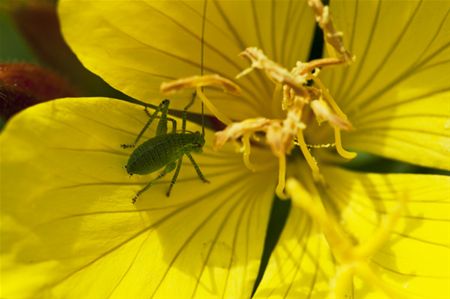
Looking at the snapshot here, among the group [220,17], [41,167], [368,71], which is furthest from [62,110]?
[368,71]

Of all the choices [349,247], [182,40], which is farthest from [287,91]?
[349,247]

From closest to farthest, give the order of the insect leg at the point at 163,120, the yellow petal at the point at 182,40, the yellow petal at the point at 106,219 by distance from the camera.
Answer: the yellow petal at the point at 106,219, the yellow petal at the point at 182,40, the insect leg at the point at 163,120

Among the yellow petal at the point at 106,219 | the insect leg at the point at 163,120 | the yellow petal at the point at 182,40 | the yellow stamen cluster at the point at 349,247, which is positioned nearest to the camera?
the yellow stamen cluster at the point at 349,247

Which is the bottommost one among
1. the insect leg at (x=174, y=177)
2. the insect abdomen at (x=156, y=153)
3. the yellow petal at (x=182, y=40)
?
the insect leg at (x=174, y=177)

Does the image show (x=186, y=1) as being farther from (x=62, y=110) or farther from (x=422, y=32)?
(x=422, y=32)

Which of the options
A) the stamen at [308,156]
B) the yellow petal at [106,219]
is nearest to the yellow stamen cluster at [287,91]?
the stamen at [308,156]

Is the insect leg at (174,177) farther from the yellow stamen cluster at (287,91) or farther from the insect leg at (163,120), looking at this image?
the yellow stamen cluster at (287,91)

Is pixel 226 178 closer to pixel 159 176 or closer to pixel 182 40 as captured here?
pixel 159 176
